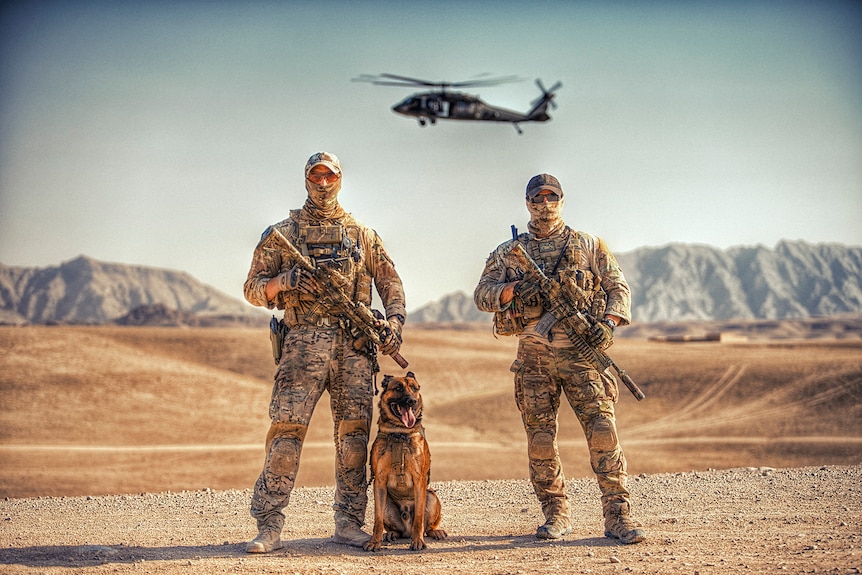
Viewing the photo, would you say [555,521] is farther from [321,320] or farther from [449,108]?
[449,108]

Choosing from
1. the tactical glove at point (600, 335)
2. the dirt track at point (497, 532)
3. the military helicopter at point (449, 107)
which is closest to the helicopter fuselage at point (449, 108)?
the military helicopter at point (449, 107)

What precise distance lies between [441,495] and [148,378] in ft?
73.8

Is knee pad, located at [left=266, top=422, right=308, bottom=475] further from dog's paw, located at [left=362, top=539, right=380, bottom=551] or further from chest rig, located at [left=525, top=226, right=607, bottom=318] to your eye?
chest rig, located at [left=525, top=226, right=607, bottom=318]

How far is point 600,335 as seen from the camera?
7.49 metres

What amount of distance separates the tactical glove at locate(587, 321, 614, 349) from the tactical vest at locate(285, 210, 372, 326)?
197cm

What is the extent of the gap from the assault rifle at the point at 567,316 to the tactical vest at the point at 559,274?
10 cm

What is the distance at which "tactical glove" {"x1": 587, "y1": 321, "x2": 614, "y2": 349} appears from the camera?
7.50 metres

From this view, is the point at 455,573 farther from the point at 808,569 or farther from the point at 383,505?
the point at 808,569

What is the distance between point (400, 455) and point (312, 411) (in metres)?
0.83

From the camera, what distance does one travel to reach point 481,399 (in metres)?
31.0

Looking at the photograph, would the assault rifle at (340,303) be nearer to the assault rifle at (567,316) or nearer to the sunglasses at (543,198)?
the assault rifle at (567,316)

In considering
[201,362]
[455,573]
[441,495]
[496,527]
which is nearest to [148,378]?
[201,362]

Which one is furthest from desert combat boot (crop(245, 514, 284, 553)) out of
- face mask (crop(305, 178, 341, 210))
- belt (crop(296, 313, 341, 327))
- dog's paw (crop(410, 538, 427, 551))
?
face mask (crop(305, 178, 341, 210))

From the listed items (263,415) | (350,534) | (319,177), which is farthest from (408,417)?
(263,415)
